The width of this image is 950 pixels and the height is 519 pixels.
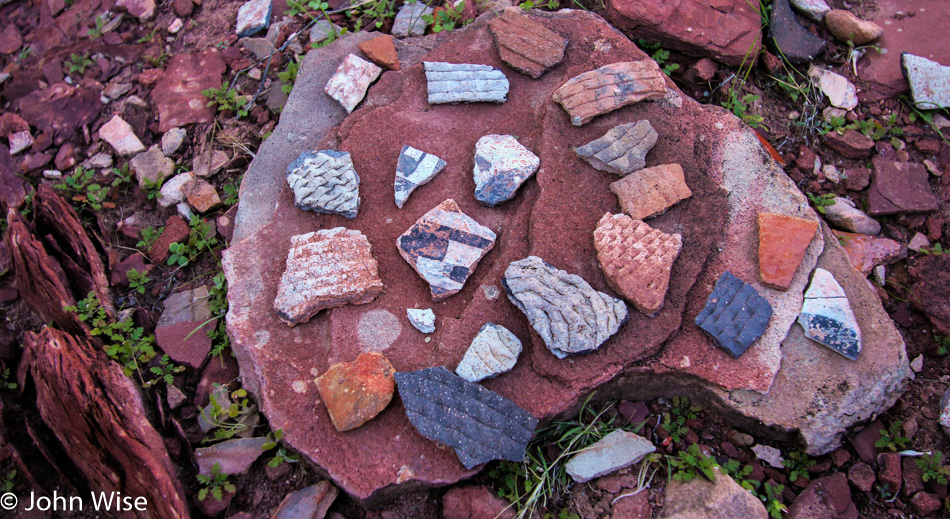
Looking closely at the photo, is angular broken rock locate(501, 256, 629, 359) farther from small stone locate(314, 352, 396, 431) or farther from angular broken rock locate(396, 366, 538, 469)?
small stone locate(314, 352, 396, 431)

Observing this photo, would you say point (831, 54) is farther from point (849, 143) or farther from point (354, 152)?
point (354, 152)

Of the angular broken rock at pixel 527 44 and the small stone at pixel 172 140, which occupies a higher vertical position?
the angular broken rock at pixel 527 44

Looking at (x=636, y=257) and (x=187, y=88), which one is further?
(x=187, y=88)

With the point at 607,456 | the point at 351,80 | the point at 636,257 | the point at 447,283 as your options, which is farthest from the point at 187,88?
the point at 607,456

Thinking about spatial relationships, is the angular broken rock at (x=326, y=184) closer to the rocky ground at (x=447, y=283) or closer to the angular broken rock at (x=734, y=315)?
the rocky ground at (x=447, y=283)

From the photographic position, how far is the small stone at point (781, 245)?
2367mm

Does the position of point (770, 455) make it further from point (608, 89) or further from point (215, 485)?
point (215, 485)

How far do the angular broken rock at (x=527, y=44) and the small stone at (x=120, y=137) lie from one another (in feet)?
6.75

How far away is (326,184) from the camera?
2.60m

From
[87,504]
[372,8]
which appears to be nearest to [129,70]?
[372,8]

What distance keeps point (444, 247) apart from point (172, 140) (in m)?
1.86

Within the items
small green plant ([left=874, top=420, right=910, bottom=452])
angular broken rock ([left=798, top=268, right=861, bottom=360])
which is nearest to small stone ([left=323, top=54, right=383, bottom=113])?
angular broken rock ([left=798, top=268, right=861, bottom=360])

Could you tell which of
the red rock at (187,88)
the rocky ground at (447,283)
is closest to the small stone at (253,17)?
the rocky ground at (447,283)

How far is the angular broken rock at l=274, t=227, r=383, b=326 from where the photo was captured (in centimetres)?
235
